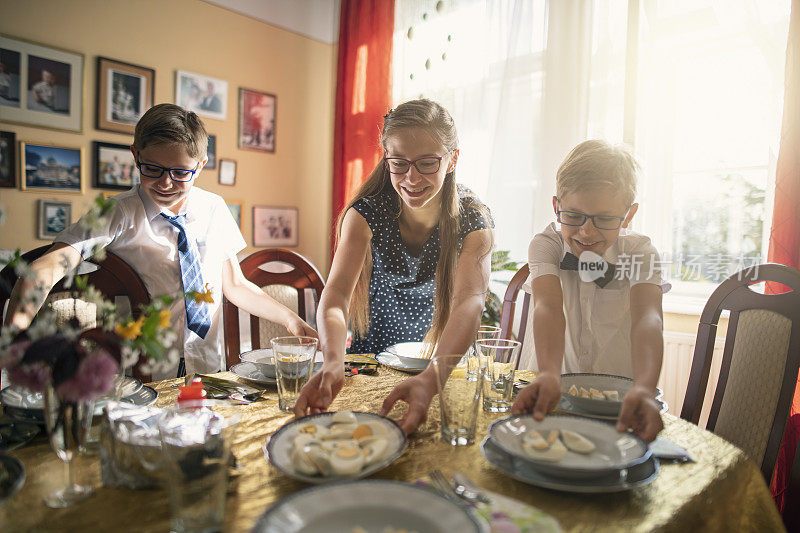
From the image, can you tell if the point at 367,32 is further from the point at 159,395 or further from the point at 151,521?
the point at 151,521

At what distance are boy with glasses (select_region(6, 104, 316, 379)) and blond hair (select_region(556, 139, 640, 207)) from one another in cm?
87

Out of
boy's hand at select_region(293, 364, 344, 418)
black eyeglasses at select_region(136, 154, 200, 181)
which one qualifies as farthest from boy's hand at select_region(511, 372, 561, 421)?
black eyeglasses at select_region(136, 154, 200, 181)

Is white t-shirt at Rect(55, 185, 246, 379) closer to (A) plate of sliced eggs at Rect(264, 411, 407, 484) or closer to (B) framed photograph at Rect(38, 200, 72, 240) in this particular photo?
(A) plate of sliced eggs at Rect(264, 411, 407, 484)

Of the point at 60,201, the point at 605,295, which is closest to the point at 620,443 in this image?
the point at 605,295

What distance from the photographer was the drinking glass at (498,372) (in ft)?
3.70

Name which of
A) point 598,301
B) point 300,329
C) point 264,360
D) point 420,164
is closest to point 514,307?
point 598,301

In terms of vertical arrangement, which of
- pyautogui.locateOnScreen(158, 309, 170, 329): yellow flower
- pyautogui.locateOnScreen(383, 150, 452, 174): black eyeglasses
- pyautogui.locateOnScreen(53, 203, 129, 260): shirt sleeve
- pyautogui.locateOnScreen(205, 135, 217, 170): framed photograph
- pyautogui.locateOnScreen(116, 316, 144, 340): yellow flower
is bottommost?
pyautogui.locateOnScreen(116, 316, 144, 340): yellow flower

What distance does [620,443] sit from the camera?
861 millimetres

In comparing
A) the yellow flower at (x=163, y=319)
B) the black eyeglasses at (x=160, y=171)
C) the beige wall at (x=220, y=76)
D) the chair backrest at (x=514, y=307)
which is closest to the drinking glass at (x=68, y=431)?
the yellow flower at (x=163, y=319)

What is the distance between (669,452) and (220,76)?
150 inches

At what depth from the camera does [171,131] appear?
5.47ft

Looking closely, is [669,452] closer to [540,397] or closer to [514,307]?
[540,397]

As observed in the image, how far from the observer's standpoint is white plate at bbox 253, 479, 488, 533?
0.61 m

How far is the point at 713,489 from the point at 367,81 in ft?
12.4
